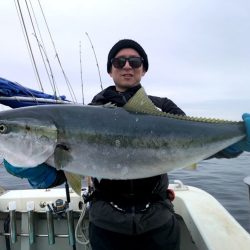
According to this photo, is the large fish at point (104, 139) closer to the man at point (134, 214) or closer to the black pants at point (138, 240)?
the man at point (134, 214)

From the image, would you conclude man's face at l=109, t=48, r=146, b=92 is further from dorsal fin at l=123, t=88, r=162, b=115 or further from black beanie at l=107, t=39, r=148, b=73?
dorsal fin at l=123, t=88, r=162, b=115

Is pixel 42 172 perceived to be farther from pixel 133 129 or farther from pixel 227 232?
pixel 227 232

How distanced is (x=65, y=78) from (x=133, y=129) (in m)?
5.35

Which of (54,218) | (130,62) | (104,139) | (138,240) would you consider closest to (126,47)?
(130,62)

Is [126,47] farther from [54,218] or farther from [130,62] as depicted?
[54,218]

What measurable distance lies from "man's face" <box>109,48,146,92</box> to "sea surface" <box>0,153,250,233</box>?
5.43 m

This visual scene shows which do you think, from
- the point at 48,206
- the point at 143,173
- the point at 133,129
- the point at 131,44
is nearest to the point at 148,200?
the point at 143,173

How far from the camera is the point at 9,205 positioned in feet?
15.6

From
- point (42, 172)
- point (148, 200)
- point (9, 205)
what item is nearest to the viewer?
point (42, 172)

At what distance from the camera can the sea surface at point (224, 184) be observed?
29.2 feet

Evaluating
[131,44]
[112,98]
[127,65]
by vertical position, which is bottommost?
[112,98]

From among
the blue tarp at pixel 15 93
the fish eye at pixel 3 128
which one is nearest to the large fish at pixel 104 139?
the fish eye at pixel 3 128

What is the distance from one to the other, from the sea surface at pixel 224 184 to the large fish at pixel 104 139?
18.4 feet

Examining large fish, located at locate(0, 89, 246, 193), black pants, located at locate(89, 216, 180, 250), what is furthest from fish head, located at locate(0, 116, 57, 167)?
black pants, located at locate(89, 216, 180, 250)
